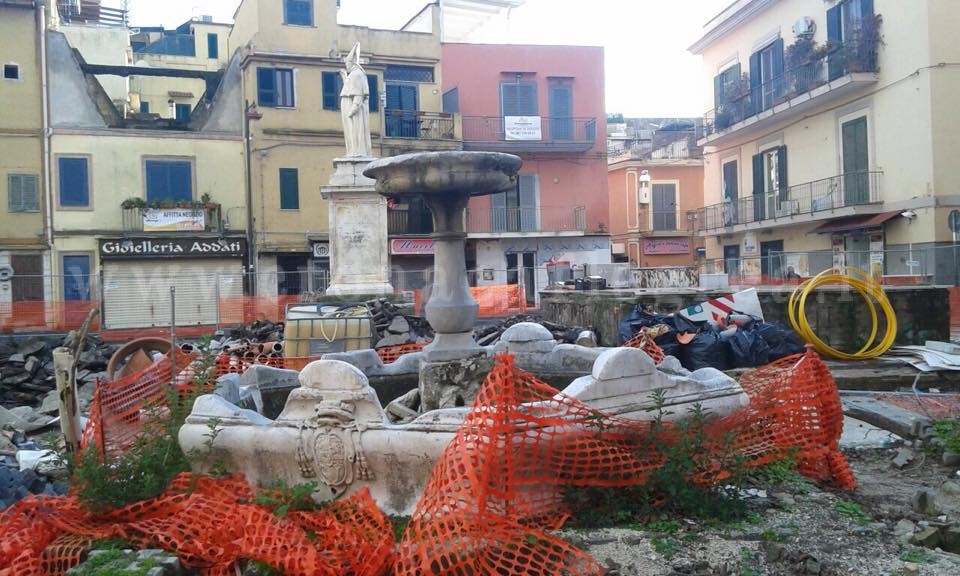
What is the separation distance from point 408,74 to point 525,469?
30.8 m

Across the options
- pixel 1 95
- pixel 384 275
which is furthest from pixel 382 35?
pixel 384 275

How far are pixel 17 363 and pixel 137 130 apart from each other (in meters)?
17.1

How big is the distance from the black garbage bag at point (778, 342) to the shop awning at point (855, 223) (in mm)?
13974

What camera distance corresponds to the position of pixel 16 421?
1014cm

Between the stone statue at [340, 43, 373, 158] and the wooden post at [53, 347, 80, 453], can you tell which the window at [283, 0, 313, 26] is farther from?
the wooden post at [53, 347, 80, 453]

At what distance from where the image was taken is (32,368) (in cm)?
1386

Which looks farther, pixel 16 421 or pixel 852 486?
pixel 16 421

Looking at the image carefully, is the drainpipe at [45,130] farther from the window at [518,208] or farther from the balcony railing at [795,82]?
the balcony railing at [795,82]

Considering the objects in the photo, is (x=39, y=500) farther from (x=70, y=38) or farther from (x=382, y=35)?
(x=70, y=38)

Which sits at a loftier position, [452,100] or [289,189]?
[452,100]

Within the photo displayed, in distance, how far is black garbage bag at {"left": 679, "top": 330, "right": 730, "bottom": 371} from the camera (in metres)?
10.8

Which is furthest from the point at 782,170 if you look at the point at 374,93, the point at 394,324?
the point at 394,324

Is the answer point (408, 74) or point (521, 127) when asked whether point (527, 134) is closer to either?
point (521, 127)

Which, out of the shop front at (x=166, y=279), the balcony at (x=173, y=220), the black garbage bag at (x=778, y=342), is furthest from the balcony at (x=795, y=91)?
the balcony at (x=173, y=220)
